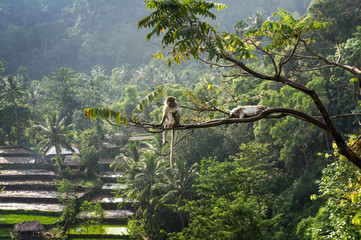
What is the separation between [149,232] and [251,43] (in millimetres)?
14322

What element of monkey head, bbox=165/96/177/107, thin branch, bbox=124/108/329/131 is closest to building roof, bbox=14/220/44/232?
monkey head, bbox=165/96/177/107

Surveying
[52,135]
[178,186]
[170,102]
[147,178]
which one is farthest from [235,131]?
[170,102]

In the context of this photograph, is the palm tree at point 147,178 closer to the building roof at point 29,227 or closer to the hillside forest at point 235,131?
the hillside forest at point 235,131

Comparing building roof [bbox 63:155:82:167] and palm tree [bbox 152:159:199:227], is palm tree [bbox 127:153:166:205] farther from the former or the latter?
building roof [bbox 63:155:82:167]

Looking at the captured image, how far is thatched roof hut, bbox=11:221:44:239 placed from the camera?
Result: 19031mm

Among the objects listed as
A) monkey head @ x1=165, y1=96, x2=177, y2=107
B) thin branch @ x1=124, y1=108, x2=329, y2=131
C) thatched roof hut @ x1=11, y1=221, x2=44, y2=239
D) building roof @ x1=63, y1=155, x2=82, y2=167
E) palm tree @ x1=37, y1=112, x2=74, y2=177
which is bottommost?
thatched roof hut @ x1=11, y1=221, x2=44, y2=239

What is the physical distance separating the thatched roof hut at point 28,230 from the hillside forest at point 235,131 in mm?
1195

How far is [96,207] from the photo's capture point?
1811cm

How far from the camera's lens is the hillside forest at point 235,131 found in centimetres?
370

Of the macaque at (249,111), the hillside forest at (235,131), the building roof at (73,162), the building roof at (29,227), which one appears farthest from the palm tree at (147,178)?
the macaque at (249,111)

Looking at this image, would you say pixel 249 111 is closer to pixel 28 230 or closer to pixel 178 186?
pixel 178 186

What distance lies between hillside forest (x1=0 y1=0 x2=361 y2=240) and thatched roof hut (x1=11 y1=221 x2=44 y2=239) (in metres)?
1.19

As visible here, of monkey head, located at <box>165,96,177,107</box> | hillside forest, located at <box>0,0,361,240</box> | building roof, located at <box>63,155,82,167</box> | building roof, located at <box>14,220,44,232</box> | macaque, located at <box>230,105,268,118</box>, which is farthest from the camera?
building roof, located at <box>63,155,82,167</box>

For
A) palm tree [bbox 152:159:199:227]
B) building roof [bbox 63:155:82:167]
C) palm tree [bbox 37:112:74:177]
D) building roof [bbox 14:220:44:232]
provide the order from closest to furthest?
palm tree [bbox 152:159:199:227], building roof [bbox 14:220:44:232], palm tree [bbox 37:112:74:177], building roof [bbox 63:155:82:167]
